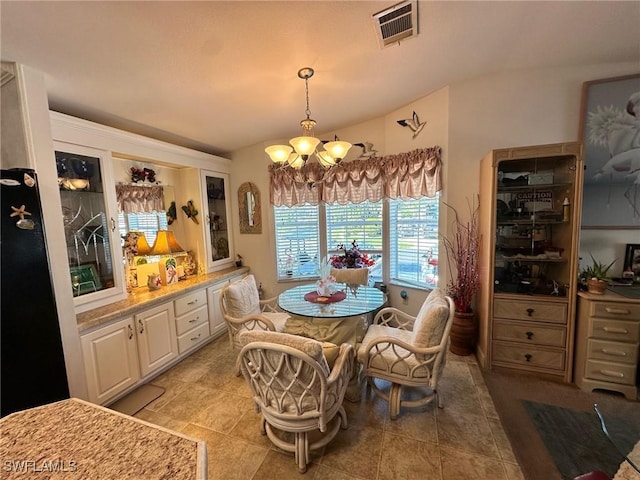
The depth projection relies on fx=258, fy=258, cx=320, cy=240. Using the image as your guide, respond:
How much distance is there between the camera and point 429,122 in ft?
9.62

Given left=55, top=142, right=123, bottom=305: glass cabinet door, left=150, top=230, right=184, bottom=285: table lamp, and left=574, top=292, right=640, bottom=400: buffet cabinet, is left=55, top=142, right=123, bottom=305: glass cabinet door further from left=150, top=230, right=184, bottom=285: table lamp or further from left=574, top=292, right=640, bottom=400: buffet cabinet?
left=574, top=292, right=640, bottom=400: buffet cabinet

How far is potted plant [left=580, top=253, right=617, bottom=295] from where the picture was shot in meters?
2.14

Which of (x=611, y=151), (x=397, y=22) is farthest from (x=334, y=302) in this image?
(x=611, y=151)

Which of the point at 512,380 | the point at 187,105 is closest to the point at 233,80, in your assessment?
the point at 187,105

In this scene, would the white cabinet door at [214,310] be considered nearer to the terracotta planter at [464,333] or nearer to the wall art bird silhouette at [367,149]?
the wall art bird silhouette at [367,149]

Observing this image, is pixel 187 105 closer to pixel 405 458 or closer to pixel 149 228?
pixel 149 228

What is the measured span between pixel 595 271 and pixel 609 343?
0.60m

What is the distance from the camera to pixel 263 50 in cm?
181

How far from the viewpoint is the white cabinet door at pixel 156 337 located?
7.88 feet

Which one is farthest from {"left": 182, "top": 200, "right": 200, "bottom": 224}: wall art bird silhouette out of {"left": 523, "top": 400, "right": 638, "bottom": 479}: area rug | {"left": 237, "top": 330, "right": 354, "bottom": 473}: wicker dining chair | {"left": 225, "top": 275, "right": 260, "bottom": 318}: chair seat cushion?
{"left": 523, "top": 400, "right": 638, "bottom": 479}: area rug

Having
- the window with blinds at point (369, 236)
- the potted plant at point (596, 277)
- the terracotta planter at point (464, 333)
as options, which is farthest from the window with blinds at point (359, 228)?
the potted plant at point (596, 277)

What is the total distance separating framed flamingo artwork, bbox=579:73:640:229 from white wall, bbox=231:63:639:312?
0.09 metres

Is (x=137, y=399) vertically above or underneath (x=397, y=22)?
underneath

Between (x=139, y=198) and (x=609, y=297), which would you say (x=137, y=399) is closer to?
(x=139, y=198)
